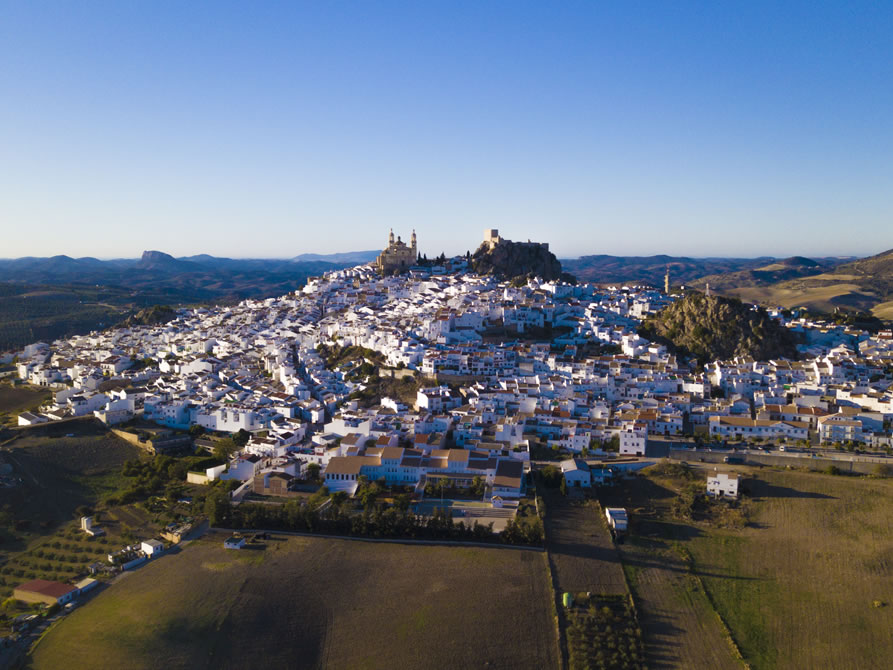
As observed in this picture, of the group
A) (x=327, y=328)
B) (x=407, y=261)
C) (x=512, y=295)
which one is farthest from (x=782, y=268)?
(x=327, y=328)

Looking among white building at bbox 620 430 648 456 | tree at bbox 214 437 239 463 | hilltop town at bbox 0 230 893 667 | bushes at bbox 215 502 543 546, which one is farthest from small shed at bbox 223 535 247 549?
white building at bbox 620 430 648 456

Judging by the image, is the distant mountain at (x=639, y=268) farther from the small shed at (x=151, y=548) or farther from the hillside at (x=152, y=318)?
the small shed at (x=151, y=548)

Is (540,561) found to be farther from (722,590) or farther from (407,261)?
(407,261)

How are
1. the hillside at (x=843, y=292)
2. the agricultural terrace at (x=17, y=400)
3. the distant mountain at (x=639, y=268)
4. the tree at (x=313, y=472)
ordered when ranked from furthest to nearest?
the distant mountain at (x=639, y=268) < the hillside at (x=843, y=292) < the agricultural terrace at (x=17, y=400) < the tree at (x=313, y=472)

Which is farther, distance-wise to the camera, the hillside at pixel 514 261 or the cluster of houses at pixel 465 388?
the hillside at pixel 514 261

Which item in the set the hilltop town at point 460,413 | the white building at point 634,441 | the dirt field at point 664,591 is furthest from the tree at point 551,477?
the white building at point 634,441

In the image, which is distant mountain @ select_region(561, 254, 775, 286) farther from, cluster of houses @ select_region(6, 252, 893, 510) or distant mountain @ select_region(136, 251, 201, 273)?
distant mountain @ select_region(136, 251, 201, 273)
